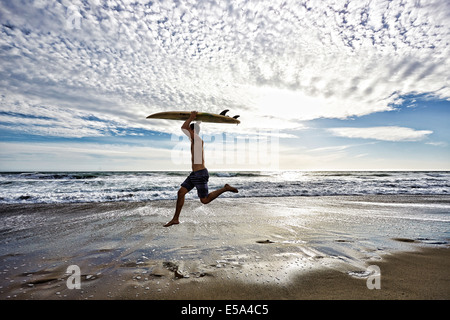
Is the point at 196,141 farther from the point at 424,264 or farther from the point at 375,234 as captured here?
the point at 375,234

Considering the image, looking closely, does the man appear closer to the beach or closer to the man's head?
the man's head

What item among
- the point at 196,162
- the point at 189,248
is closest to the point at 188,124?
the point at 196,162

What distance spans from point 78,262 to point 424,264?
6.02 meters

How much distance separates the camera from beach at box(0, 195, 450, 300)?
3020 millimetres

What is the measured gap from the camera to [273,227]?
6.72 m

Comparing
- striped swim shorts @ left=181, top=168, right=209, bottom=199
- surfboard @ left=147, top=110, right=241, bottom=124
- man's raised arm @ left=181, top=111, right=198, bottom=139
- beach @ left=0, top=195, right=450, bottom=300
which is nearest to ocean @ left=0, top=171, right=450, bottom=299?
beach @ left=0, top=195, right=450, bottom=300

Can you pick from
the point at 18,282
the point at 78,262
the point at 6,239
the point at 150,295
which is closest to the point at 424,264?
the point at 150,295

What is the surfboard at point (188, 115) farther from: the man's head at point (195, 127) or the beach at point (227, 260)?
the beach at point (227, 260)

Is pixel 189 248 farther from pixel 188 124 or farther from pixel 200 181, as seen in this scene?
pixel 188 124

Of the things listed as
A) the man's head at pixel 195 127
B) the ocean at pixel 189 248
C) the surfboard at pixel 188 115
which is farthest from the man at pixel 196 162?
the ocean at pixel 189 248

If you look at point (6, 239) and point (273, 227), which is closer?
point (6, 239)

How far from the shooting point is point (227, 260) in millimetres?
4129

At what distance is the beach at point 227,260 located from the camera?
3020 mm

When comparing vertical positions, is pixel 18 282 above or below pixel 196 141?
below
